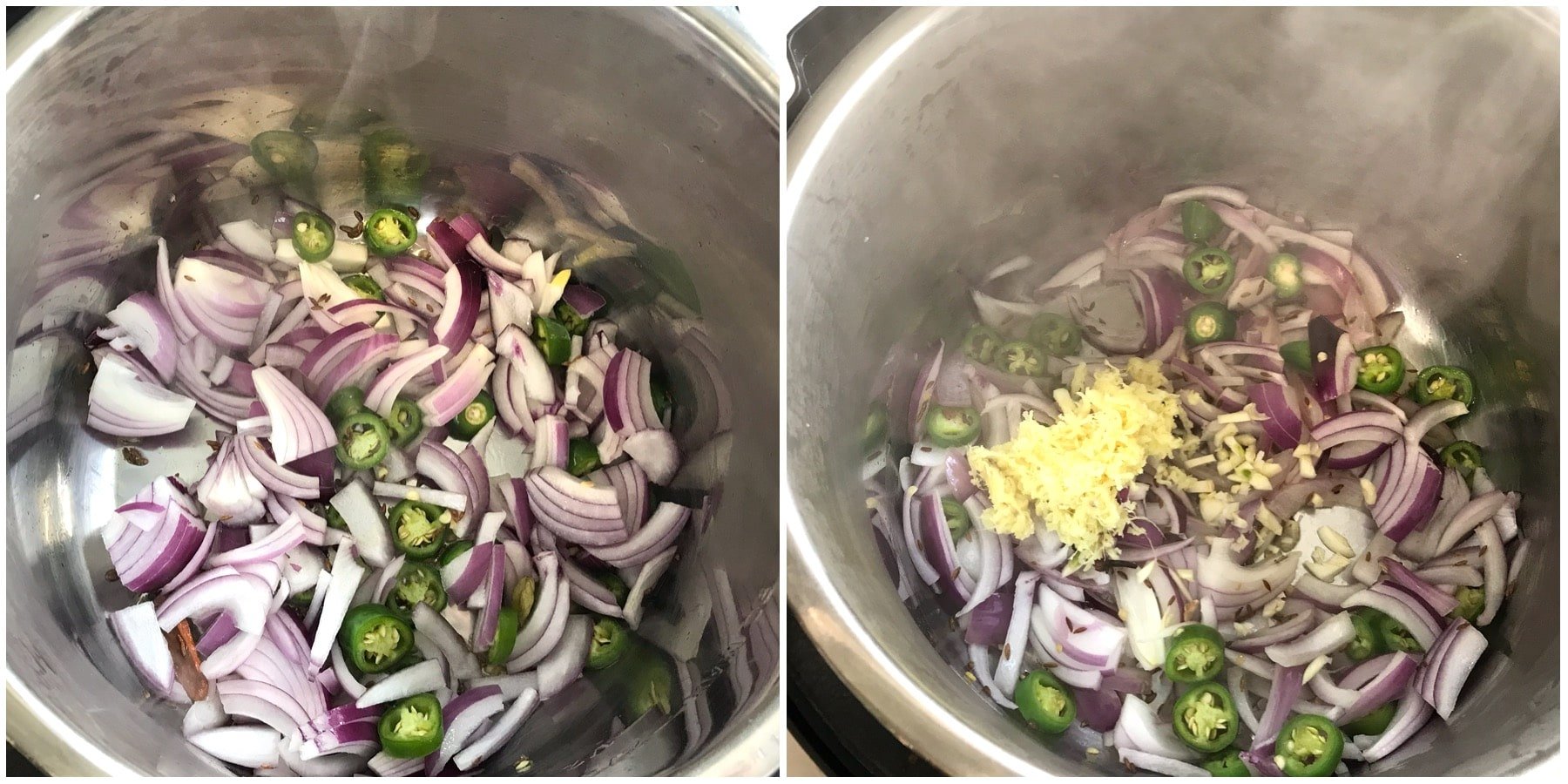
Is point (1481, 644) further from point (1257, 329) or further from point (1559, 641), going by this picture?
point (1257, 329)

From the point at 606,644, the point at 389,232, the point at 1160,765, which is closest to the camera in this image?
the point at 1160,765

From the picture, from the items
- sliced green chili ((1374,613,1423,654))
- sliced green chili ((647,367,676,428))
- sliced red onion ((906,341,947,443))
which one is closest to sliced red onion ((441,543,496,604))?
sliced green chili ((647,367,676,428))

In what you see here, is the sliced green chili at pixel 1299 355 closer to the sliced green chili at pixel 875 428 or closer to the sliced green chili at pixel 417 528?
the sliced green chili at pixel 875 428

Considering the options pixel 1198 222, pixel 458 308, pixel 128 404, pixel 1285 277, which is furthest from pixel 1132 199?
pixel 128 404

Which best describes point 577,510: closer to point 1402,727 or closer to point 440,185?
point 440,185

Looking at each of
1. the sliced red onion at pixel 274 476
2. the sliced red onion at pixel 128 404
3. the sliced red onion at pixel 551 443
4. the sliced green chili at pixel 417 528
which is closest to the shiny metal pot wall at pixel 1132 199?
the sliced red onion at pixel 551 443

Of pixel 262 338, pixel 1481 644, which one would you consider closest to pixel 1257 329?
pixel 1481 644
